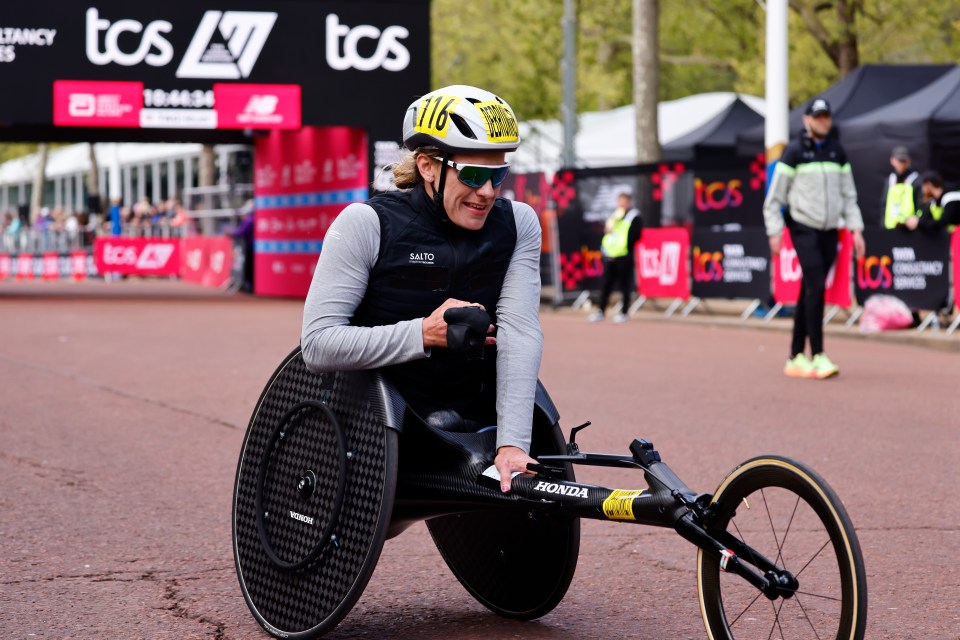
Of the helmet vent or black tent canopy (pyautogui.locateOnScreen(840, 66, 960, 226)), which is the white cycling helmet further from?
black tent canopy (pyautogui.locateOnScreen(840, 66, 960, 226))

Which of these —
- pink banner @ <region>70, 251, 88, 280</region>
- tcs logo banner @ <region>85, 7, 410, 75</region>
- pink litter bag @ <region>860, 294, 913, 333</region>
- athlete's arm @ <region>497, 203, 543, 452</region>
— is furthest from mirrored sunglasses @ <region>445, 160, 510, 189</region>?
pink banner @ <region>70, 251, 88, 280</region>

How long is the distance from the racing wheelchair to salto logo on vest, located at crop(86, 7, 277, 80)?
2041cm

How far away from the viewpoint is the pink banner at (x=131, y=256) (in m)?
37.0

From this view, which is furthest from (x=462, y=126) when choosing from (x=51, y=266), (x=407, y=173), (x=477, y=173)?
(x=51, y=266)

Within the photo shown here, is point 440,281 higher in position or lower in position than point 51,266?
higher

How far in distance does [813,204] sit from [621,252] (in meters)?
8.46

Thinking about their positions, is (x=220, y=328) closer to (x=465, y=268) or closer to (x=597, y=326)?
(x=597, y=326)

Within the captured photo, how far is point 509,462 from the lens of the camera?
159 inches

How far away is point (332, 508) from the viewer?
4070 mm

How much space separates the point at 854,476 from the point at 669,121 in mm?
27400

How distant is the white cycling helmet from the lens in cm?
405

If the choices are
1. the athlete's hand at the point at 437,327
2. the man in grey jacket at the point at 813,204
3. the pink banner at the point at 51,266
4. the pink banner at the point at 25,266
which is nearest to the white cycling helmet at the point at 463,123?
the athlete's hand at the point at 437,327

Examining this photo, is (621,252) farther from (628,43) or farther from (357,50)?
(628,43)

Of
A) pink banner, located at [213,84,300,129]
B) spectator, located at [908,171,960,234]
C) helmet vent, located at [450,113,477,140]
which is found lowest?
spectator, located at [908,171,960,234]
